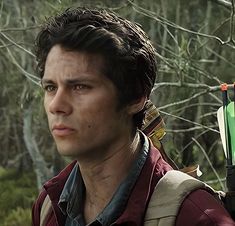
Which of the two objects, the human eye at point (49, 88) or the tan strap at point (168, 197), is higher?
the human eye at point (49, 88)

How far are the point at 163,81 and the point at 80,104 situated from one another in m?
5.28

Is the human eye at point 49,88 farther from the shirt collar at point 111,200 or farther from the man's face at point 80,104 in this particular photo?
the shirt collar at point 111,200

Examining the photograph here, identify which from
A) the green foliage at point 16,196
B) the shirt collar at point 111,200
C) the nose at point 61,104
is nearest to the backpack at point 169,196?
the shirt collar at point 111,200

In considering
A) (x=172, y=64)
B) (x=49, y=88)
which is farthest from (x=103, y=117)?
(x=172, y=64)

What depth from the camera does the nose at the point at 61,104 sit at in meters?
1.98

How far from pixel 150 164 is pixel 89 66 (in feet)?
1.14

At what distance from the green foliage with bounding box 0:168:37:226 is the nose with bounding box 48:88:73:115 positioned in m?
9.90

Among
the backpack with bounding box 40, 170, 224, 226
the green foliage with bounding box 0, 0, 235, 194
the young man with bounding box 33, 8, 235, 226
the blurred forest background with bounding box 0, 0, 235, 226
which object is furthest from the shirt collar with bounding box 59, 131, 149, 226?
the blurred forest background with bounding box 0, 0, 235, 226

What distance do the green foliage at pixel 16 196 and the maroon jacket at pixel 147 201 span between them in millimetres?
9799

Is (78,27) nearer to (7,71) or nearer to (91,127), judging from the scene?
(91,127)

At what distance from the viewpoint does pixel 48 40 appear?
213 centimetres

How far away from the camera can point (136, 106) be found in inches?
84.0

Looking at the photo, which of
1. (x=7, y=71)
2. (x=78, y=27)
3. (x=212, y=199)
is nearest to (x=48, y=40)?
(x=78, y=27)

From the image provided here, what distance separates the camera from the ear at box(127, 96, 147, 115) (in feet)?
6.93
